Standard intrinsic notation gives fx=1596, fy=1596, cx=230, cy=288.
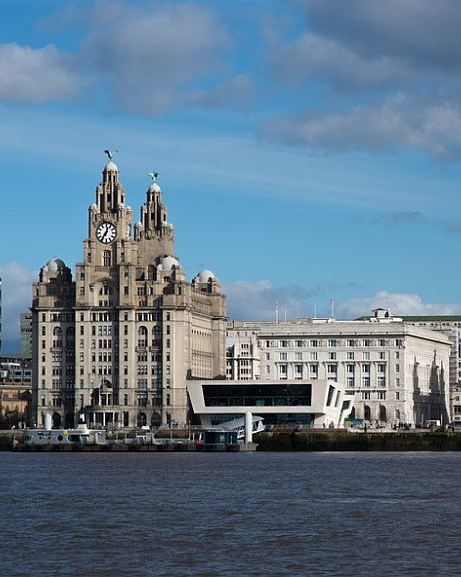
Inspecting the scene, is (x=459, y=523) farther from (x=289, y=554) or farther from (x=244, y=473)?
(x=244, y=473)

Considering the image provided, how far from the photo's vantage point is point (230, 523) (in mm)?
84000

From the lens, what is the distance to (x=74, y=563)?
68.4 m

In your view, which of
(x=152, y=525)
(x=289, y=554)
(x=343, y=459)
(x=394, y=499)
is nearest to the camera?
(x=289, y=554)

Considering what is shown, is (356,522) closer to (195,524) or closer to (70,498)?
(195,524)

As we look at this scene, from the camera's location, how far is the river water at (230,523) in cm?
6781

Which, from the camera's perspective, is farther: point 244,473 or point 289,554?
point 244,473

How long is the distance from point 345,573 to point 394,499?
3668cm

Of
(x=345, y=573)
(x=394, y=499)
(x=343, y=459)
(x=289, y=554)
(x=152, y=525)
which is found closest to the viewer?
(x=345, y=573)

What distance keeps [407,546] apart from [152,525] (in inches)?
593

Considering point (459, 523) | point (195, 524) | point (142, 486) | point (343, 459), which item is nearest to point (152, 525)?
point (195, 524)

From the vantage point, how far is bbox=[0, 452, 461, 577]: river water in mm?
67812

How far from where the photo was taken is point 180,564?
6812 cm

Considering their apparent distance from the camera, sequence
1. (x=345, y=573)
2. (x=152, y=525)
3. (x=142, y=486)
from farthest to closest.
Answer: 1. (x=142, y=486)
2. (x=152, y=525)
3. (x=345, y=573)

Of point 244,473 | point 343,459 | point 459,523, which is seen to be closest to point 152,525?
point 459,523
